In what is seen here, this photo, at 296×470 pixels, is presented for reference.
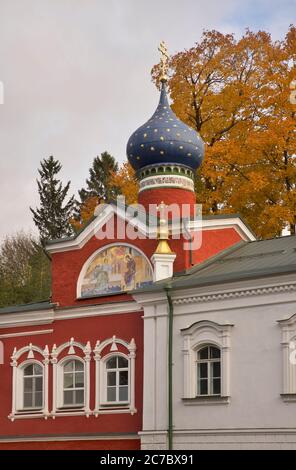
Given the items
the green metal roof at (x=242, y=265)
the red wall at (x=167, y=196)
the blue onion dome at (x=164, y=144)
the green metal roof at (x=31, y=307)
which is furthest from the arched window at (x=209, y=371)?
the blue onion dome at (x=164, y=144)

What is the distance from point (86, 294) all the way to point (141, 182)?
121 inches

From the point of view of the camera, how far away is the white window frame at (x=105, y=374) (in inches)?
697

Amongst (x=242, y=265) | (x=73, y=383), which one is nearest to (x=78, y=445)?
(x=73, y=383)

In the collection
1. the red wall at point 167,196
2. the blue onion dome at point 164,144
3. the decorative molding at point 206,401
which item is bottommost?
the decorative molding at point 206,401

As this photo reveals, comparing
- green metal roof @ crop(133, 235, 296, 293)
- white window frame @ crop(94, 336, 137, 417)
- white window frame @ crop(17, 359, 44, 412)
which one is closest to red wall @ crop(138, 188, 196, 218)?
green metal roof @ crop(133, 235, 296, 293)

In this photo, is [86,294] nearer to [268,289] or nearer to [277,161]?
[268,289]

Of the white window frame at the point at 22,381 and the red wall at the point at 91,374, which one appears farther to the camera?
the white window frame at the point at 22,381

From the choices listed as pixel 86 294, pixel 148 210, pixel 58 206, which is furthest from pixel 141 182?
pixel 58 206

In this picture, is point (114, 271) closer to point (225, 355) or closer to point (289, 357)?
point (225, 355)

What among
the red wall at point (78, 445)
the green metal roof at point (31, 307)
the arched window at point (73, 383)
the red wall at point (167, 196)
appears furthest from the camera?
the red wall at point (167, 196)

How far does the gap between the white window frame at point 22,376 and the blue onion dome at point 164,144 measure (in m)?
4.66

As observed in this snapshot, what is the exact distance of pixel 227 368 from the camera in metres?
16.2

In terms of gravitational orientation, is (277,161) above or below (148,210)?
above

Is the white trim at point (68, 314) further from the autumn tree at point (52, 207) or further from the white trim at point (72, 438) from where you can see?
the autumn tree at point (52, 207)
